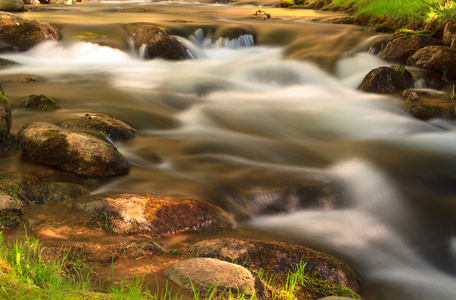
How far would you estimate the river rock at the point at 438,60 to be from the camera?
1014 centimetres

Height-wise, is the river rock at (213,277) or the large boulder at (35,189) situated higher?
the river rock at (213,277)

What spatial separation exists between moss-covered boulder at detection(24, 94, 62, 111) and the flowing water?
23 centimetres

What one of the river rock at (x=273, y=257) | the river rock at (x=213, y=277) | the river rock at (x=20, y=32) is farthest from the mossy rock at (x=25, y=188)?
the river rock at (x=20, y=32)

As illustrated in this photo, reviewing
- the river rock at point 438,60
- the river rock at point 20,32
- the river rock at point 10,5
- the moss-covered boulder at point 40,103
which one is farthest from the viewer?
the river rock at point 10,5

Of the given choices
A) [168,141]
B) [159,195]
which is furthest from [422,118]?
[159,195]

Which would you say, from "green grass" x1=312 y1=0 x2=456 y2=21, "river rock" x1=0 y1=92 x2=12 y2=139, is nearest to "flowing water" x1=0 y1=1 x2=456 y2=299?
"river rock" x1=0 y1=92 x2=12 y2=139

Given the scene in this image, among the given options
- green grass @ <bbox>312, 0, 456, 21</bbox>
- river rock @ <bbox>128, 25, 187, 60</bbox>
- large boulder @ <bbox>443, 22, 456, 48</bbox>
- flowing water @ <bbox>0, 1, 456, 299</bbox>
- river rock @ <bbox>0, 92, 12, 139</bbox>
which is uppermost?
green grass @ <bbox>312, 0, 456, 21</bbox>

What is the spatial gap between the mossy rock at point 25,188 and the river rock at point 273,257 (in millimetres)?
1702

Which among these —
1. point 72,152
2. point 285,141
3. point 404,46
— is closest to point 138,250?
point 72,152

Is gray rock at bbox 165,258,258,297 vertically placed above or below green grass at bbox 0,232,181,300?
below

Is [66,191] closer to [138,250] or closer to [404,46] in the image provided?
[138,250]

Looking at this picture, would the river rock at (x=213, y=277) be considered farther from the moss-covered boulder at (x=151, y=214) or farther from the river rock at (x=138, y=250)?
the moss-covered boulder at (x=151, y=214)

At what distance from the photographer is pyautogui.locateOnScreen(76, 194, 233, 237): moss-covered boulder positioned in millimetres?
3885

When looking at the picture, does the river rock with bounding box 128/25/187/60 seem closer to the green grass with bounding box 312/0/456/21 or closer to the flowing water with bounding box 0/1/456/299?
the flowing water with bounding box 0/1/456/299
